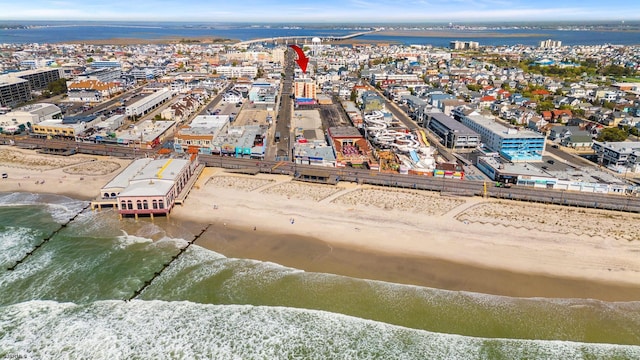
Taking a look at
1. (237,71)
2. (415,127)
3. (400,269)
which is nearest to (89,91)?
(237,71)

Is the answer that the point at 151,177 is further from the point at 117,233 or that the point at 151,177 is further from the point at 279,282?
the point at 279,282

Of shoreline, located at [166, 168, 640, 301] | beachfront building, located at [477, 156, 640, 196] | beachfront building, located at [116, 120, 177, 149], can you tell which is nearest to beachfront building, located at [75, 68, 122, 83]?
beachfront building, located at [116, 120, 177, 149]

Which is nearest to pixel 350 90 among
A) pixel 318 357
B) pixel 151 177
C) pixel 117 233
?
pixel 151 177

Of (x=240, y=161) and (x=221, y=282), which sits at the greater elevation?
(x=240, y=161)

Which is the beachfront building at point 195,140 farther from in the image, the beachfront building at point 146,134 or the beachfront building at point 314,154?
the beachfront building at point 314,154

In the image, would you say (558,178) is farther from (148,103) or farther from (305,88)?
(148,103)

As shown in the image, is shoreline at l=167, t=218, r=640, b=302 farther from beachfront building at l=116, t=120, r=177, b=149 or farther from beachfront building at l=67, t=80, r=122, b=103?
beachfront building at l=67, t=80, r=122, b=103

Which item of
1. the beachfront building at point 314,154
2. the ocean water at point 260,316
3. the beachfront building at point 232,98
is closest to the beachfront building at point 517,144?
the beachfront building at point 314,154
